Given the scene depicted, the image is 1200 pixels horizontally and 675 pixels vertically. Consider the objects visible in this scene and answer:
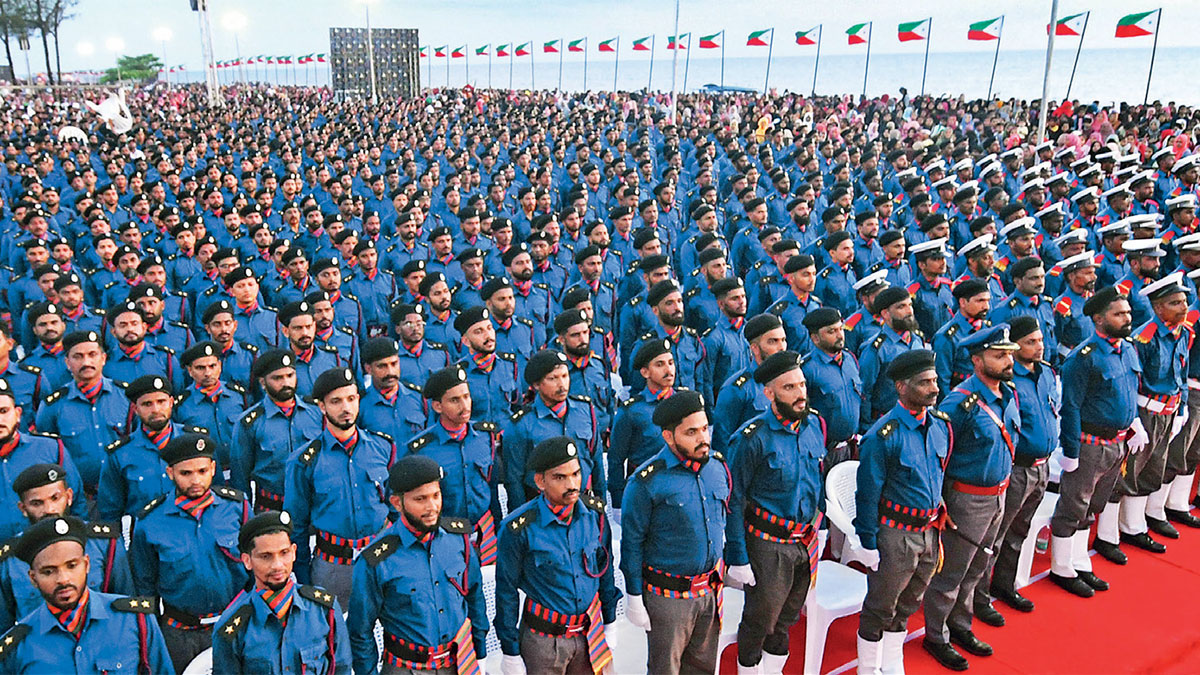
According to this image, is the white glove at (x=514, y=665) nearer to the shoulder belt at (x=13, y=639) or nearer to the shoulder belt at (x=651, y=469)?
the shoulder belt at (x=651, y=469)

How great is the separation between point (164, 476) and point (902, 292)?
4.68 metres

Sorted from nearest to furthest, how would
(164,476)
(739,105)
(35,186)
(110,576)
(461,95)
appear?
(110,576) < (164,476) < (35,186) < (739,105) < (461,95)

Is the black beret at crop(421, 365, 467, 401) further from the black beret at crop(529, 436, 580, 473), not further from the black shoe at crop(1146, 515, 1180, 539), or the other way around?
the black shoe at crop(1146, 515, 1180, 539)

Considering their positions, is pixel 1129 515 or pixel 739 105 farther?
pixel 739 105

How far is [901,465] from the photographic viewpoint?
13.6ft

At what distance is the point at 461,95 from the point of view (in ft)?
120

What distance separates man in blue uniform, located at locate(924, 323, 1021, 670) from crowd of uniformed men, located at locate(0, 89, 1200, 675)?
Answer: 0.02 meters

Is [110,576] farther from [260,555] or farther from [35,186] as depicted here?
[35,186]

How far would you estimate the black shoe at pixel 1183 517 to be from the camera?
20.0 feet

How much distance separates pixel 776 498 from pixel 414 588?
1.74m

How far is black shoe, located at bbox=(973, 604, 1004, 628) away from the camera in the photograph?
500 centimetres

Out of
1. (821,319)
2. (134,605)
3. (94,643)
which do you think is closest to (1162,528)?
(821,319)

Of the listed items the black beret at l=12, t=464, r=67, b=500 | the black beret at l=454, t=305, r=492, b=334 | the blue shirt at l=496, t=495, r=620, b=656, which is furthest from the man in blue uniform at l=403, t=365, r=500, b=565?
the black beret at l=12, t=464, r=67, b=500

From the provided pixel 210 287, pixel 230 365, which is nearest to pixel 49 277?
pixel 210 287
